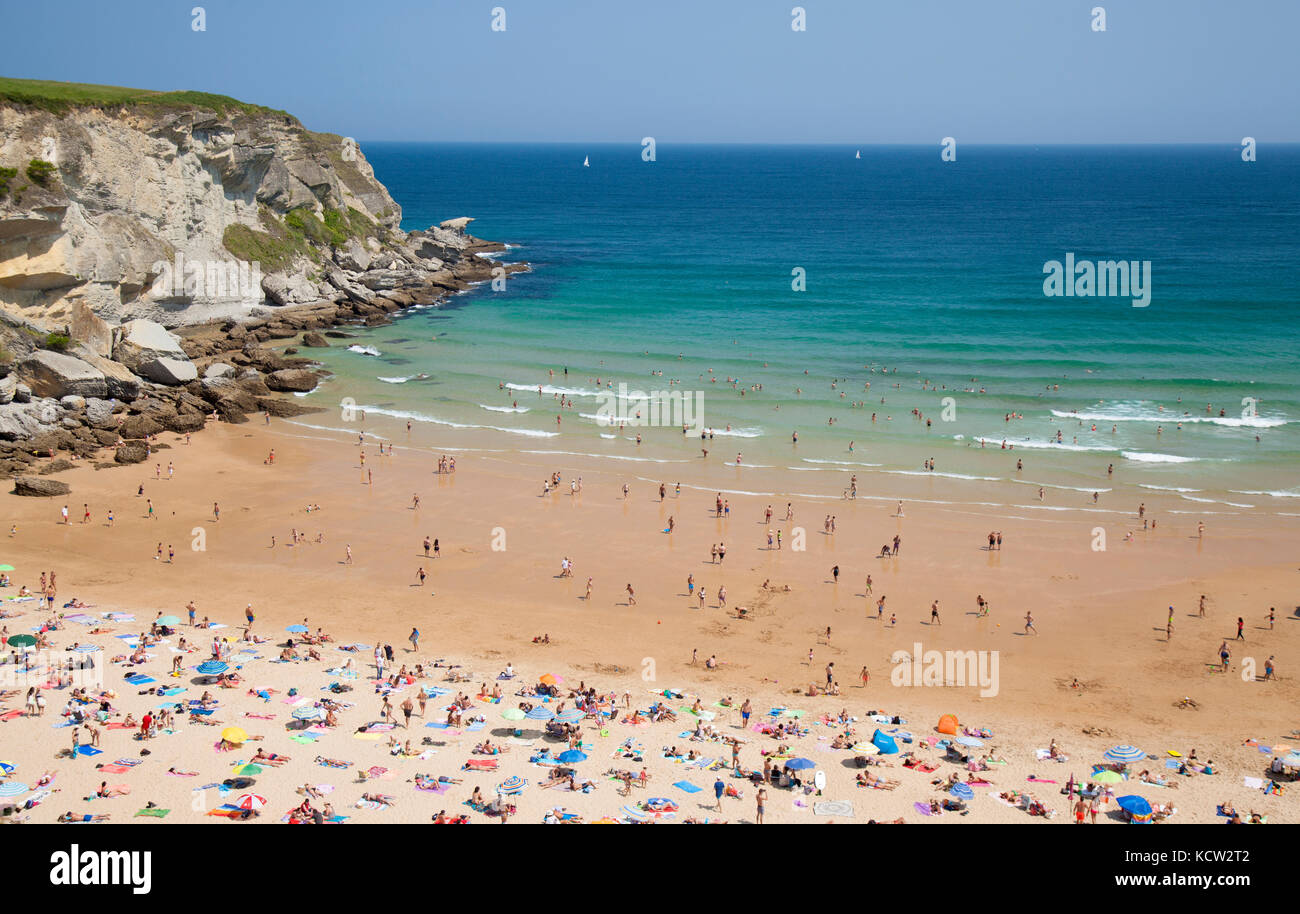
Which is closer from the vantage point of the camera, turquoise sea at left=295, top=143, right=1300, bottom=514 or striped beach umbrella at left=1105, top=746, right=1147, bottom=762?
striped beach umbrella at left=1105, top=746, right=1147, bottom=762

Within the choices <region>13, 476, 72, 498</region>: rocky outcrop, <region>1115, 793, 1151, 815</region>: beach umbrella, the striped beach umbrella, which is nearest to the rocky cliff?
<region>13, 476, 72, 498</region>: rocky outcrop

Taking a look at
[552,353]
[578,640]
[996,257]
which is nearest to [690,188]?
[996,257]

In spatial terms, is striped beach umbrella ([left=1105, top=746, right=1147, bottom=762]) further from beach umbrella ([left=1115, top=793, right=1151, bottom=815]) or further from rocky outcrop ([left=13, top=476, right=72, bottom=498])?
rocky outcrop ([left=13, top=476, right=72, bottom=498])

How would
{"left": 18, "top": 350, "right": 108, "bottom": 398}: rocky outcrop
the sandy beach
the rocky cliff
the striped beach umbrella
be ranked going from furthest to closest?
1. the rocky cliff
2. {"left": 18, "top": 350, "right": 108, "bottom": 398}: rocky outcrop
3. the striped beach umbrella
4. the sandy beach

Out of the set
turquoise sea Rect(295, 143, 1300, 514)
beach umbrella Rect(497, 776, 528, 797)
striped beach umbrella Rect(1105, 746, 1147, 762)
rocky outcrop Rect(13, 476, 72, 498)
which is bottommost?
striped beach umbrella Rect(1105, 746, 1147, 762)

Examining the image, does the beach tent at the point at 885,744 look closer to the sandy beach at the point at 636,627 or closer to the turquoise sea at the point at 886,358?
the sandy beach at the point at 636,627

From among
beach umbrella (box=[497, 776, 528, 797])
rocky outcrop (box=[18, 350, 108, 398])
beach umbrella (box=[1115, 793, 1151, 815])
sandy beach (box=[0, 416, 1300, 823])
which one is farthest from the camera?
rocky outcrop (box=[18, 350, 108, 398])

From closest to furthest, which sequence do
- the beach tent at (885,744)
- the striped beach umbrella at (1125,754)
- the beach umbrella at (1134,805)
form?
the beach umbrella at (1134,805)
the striped beach umbrella at (1125,754)
the beach tent at (885,744)

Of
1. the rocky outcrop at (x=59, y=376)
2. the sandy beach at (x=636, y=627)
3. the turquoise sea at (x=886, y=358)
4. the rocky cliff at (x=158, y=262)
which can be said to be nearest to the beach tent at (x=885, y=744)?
the sandy beach at (x=636, y=627)
